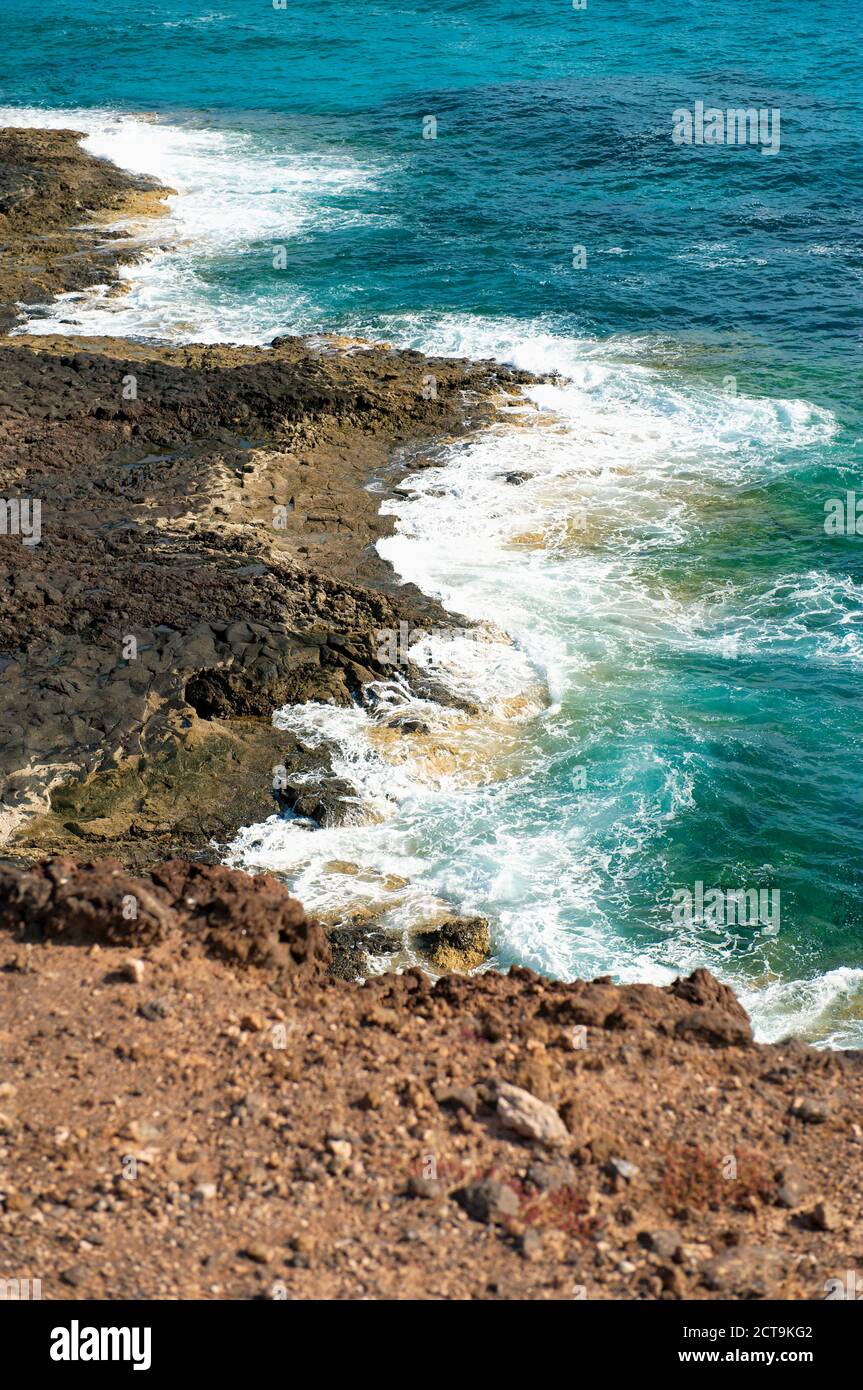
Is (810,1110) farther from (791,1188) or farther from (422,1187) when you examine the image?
(422,1187)

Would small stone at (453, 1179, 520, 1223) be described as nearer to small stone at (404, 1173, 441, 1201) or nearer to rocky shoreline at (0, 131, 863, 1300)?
rocky shoreline at (0, 131, 863, 1300)

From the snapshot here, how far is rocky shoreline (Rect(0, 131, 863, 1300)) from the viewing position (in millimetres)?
10719

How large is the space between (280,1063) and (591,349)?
26813 millimetres

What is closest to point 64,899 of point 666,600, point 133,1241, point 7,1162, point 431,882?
point 7,1162

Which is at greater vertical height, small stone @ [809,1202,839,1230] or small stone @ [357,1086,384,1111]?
small stone @ [357,1086,384,1111]

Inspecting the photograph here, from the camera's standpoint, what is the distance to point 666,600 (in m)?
24.8

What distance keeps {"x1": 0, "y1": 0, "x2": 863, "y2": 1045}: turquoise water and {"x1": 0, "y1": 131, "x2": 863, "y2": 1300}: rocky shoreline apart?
1838 millimetres

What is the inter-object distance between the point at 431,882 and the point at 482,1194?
7.03m

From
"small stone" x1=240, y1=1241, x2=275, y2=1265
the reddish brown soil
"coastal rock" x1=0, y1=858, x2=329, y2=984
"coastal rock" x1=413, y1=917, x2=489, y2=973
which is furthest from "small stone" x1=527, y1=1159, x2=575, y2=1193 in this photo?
"coastal rock" x1=413, y1=917, x2=489, y2=973

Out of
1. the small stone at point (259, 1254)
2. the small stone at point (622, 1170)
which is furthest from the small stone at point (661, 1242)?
the small stone at point (259, 1254)

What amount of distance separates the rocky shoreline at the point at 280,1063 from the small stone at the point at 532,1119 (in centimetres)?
3

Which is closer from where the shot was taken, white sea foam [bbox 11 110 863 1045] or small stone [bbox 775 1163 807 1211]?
small stone [bbox 775 1163 807 1211]

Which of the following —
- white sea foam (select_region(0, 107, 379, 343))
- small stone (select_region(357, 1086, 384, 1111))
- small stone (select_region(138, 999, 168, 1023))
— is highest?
white sea foam (select_region(0, 107, 379, 343))

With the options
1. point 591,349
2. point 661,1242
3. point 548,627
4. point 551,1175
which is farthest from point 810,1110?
point 591,349
